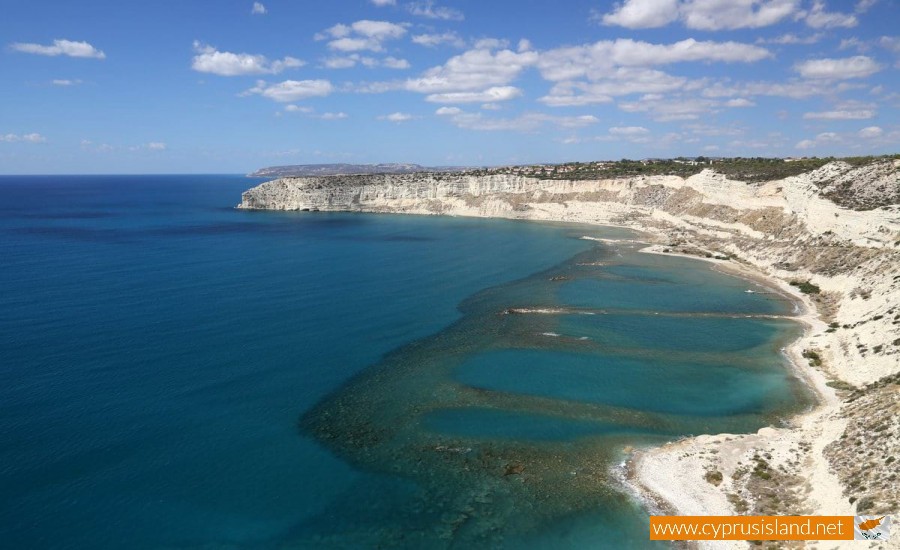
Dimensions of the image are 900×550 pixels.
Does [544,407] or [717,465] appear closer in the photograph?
[717,465]

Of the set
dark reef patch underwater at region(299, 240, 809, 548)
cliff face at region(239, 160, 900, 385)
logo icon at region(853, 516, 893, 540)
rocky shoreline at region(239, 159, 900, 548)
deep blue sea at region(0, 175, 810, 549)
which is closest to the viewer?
logo icon at region(853, 516, 893, 540)

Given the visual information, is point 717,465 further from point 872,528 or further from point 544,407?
point 544,407

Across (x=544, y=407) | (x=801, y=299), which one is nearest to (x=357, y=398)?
(x=544, y=407)

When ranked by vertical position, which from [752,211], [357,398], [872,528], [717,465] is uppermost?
[752,211]

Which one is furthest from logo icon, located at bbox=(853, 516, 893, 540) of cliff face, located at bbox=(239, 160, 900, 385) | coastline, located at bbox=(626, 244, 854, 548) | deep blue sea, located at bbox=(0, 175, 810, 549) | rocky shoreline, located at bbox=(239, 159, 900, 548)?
cliff face, located at bbox=(239, 160, 900, 385)

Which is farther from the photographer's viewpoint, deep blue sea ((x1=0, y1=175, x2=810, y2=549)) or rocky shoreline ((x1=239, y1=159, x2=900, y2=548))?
rocky shoreline ((x1=239, y1=159, x2=900, y2=548))

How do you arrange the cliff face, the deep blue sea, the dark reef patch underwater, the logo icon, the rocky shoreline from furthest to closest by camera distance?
the cliff face
the rocky shoreline
the dark reef patch underwater
the deep blue sea
the logo icon

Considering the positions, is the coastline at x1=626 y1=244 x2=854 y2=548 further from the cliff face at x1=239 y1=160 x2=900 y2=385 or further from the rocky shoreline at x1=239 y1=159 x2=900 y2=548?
the cliff face at x1=239 y1=160 x2=900 y2=385
